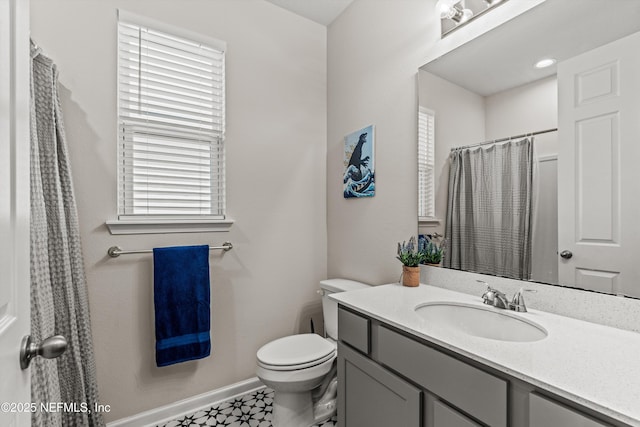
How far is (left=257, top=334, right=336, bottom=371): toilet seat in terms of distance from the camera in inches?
62.1

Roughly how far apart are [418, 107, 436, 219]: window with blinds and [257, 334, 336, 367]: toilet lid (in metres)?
0.92

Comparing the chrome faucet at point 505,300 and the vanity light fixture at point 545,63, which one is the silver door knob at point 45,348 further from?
the vanity light fixture at point 545,63

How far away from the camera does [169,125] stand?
73.2 inches

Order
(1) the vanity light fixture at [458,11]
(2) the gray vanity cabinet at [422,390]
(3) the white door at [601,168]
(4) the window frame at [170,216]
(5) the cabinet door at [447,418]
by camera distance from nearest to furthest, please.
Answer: (2) the gray vanity cabinet at [422,390] < (5) the cabinet door at [447,418] < (3) the white door at [601,168] < (1) the vanity light fixture at [458,11] < (4) the window frame at [170,216]

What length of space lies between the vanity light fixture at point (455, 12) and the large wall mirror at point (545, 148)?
13 centimetres

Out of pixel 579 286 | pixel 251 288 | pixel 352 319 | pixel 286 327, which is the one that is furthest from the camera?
pixel 286 327

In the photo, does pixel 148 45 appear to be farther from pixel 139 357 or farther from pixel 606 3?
pixel 606 3

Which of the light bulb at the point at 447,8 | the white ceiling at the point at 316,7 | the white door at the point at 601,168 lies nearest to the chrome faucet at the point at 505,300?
the white door at the point at 601,168

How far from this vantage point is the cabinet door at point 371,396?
105 centimetres

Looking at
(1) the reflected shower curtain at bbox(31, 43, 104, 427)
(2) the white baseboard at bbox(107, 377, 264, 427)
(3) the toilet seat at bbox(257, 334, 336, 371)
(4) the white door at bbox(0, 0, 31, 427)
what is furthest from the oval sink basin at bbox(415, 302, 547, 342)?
(1) the reflected shower curtain at bbox(31, 43, 104, 427)

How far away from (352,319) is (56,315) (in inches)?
52.8

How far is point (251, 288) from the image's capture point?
2.13 metres

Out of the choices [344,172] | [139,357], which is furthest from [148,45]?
[139,357]

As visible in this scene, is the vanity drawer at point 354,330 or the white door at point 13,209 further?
the vanity drawer at point 354,330
